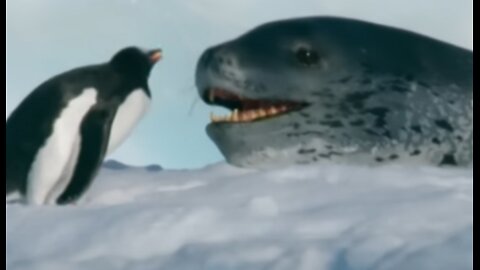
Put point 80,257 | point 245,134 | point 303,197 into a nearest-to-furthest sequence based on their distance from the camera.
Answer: point 80,257, point 303,197, point 245,134

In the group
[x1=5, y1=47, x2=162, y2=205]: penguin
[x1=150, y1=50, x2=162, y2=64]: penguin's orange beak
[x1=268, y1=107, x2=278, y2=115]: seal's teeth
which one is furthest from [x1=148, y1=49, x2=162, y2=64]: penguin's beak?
[x1=268, y1=107, x2=278, y2=115]: seal's teeth

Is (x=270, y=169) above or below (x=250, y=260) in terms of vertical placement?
below

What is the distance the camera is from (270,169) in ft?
13.6

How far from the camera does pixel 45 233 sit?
3.24 m

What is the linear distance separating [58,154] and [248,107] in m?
0.73

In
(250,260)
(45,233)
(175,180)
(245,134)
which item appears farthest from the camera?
(245,134)

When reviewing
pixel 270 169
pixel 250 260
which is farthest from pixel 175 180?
pixel 250 260

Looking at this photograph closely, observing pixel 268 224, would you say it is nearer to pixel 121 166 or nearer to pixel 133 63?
pixel 133 63

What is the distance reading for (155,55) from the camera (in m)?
4.77

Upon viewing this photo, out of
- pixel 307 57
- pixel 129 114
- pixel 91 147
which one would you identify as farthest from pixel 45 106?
pixel 307 57

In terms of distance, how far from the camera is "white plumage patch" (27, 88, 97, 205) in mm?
4156
